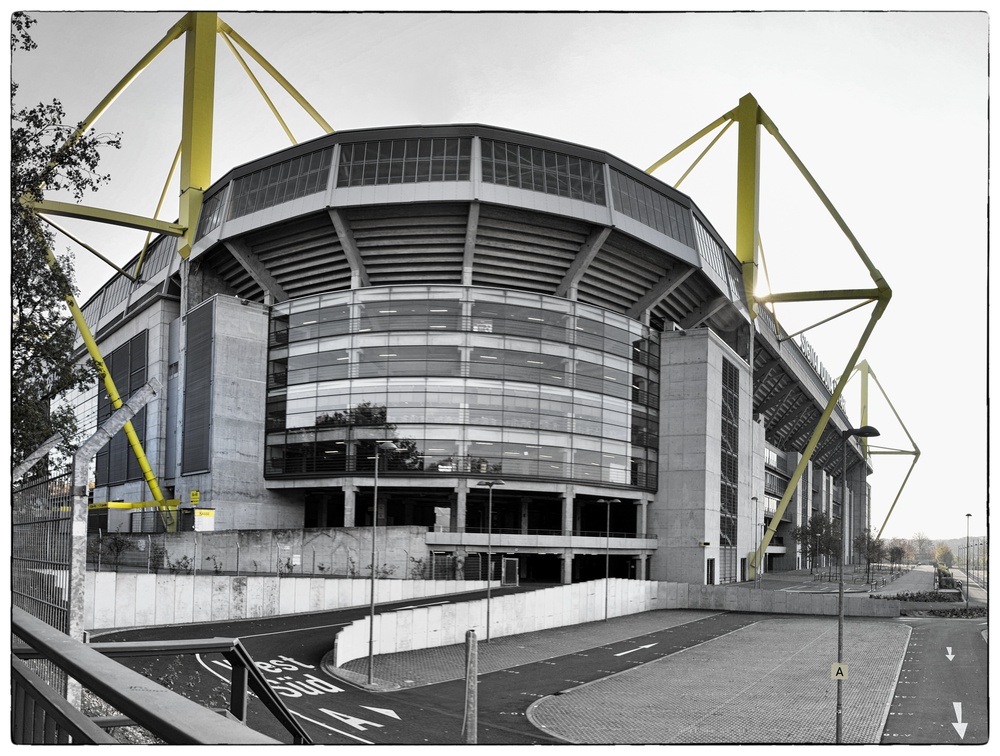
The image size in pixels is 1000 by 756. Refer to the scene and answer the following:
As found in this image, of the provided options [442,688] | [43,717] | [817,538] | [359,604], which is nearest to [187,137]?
[359,604]

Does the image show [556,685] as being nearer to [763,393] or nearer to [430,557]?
[430,557]

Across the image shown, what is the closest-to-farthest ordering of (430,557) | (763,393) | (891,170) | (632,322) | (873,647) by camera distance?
(891,170) → (873,647) → (430,557) → (632,322) → (763,393)

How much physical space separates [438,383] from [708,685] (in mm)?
40745

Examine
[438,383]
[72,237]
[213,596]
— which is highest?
[72,237]

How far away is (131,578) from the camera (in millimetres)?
40500

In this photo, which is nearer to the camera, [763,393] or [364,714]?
[364,714]

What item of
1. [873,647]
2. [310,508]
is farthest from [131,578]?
[310,508]

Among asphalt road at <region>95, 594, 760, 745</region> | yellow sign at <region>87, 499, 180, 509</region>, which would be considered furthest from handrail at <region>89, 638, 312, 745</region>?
yellow sign at <region>87, 499, 180, 509</region>

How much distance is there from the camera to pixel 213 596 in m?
43.7

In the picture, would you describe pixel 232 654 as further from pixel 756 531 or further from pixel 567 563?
pixel 756 531

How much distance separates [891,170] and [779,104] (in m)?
4.03

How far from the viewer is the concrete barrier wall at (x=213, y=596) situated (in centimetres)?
3912

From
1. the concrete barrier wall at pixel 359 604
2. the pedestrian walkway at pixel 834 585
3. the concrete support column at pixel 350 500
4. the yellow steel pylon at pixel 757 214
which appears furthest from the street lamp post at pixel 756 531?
the yellow steel pylon at pixel 757 214

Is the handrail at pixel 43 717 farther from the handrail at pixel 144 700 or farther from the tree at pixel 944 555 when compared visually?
the tree at pixel 944 555
